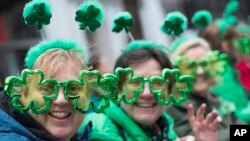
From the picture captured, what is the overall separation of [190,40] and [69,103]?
182 centimetres

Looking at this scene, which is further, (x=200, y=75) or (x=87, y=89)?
(x=200, y=75)

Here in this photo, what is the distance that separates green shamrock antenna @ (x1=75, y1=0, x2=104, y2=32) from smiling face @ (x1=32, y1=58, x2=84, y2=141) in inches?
11.0

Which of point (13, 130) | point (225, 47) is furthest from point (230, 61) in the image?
point (13, 130)

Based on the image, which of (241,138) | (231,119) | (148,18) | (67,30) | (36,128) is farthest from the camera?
(148,18)

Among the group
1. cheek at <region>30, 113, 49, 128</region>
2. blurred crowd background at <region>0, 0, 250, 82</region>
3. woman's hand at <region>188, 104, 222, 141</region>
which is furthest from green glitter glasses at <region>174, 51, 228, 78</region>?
blurred crowd background at <region>0, 0, 250, 82</region>

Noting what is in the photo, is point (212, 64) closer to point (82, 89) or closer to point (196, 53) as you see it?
point (196, 53)

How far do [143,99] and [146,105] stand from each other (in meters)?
0.04

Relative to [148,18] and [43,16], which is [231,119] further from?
[148,18]

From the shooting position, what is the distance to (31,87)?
2.79 metres

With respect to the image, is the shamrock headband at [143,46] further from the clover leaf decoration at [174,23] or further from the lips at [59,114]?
the lips at [59,114]

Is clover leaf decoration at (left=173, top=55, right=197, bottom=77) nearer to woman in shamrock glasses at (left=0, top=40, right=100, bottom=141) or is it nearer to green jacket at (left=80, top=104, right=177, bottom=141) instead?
green jacket at (left=80, top=104, right=177, bottom=141)

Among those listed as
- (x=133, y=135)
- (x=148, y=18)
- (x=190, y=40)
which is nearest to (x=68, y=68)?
(x=133, y=135)

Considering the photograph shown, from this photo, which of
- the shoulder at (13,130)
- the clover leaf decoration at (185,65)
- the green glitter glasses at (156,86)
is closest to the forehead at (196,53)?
the clover leaf decoration at (185,65)

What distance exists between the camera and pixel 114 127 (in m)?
3.29
